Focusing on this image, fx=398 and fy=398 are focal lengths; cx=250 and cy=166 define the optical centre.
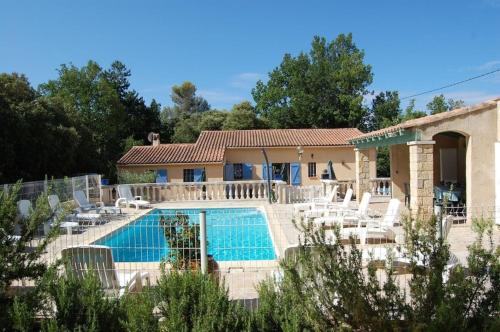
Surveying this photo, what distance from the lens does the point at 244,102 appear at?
154 feet

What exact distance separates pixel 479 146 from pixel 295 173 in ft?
57.9

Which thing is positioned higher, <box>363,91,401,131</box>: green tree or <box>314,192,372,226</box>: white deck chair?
<box>363,91,401,131</box>: green tree

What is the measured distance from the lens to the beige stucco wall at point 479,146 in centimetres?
1097

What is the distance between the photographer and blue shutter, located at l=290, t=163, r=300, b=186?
28.3 metres

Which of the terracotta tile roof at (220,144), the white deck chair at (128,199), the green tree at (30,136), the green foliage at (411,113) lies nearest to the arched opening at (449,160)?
the terracotta tile roof at (220,144)

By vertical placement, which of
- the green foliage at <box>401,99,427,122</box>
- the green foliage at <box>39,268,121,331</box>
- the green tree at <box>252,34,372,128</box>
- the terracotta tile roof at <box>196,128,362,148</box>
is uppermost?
the green tree at <box>252,34,372,128</box>

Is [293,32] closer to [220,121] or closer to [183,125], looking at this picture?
[220,121]

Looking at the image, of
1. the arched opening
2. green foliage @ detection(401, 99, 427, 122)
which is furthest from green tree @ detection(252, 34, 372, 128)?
the arched opening

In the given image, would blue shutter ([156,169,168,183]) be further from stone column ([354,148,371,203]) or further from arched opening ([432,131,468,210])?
arched opening ([432,131,468,210])

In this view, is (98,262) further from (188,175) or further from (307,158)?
(307,158)

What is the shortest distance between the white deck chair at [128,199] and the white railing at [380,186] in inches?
444

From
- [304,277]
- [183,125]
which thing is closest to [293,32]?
[183,125]

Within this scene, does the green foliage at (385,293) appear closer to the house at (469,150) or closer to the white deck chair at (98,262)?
the white deck chair at (98,262)

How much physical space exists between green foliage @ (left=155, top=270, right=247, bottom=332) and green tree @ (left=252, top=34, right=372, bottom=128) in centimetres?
3854
